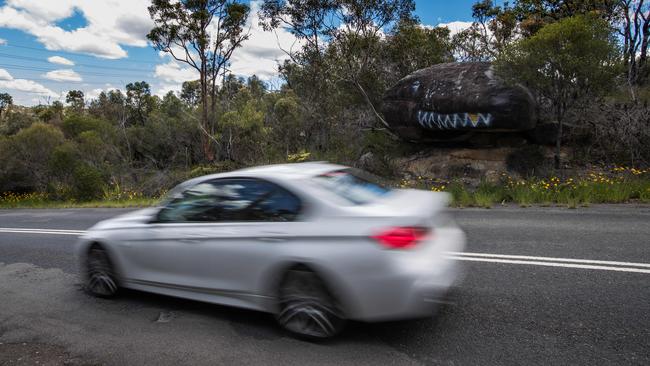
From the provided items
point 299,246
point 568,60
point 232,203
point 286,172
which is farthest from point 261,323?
point 568,60

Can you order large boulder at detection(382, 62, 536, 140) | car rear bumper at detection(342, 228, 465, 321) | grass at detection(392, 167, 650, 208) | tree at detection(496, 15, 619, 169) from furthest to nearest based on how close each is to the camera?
large boulder at detection(382, 62, 536, 140)
tree at detection(496, 15, 619, 169)
grass at detection(392, 167, 650, 208)
car rear bumper at detection(342, 228, 465, 321)

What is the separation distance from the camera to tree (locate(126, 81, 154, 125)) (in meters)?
45.2

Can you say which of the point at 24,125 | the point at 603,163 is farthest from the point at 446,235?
the point at 24,125

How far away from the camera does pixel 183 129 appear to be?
32.0m

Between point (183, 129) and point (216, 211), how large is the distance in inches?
1161

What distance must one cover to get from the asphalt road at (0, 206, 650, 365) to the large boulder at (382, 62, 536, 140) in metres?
7.16

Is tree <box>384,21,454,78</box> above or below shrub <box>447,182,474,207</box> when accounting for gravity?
above

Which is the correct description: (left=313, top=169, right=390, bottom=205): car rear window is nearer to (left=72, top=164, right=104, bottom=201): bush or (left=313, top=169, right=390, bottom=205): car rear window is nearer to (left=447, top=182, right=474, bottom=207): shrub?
(left=447, top=182, right=474, bottom=207): shrub

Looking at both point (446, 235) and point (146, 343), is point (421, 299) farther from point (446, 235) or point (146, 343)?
point (146, 343)

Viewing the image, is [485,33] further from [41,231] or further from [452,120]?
[41,231]

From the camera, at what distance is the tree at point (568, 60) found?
35.3ft

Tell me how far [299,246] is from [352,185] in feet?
3.11

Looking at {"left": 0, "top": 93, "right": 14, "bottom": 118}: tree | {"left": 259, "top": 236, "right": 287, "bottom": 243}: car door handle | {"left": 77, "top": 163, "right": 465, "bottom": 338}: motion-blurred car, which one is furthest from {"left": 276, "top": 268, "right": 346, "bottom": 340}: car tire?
{"left": 0, "top": 93, "right": 14, "bottom": 118}: tree

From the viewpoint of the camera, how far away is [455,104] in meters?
13.4
